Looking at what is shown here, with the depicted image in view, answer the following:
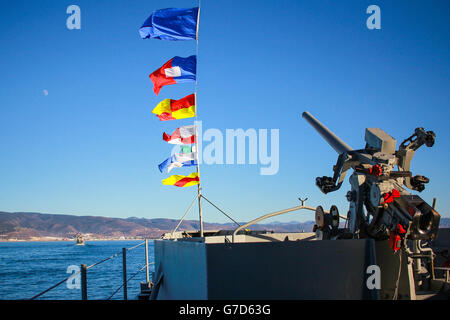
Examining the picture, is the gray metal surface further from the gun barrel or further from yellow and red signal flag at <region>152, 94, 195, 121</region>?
yellow and red signal flag at <region>152, 94, 195, 121</region>

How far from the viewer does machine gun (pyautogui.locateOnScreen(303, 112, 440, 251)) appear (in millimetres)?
4891

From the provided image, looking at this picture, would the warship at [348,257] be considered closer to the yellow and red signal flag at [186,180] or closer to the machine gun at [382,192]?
the machine gun at [382,192]

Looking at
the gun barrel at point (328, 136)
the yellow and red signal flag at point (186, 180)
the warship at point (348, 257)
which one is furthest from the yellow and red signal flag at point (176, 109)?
the warship at point (348, 257)

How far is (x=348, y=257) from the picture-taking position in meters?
4.58

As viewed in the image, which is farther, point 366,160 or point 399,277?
point 366,160

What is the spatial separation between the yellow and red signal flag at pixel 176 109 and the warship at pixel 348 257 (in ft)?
20.1

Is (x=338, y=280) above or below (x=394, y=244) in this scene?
below

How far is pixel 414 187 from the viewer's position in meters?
6.74

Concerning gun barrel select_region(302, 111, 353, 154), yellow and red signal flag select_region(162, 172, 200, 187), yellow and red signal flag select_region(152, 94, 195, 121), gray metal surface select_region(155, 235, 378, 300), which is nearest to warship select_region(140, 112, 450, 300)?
gray metal surface select_region(155, 235, 378, 300)

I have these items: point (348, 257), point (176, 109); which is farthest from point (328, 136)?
point (176, 109)

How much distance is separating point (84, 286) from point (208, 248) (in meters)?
2.17
